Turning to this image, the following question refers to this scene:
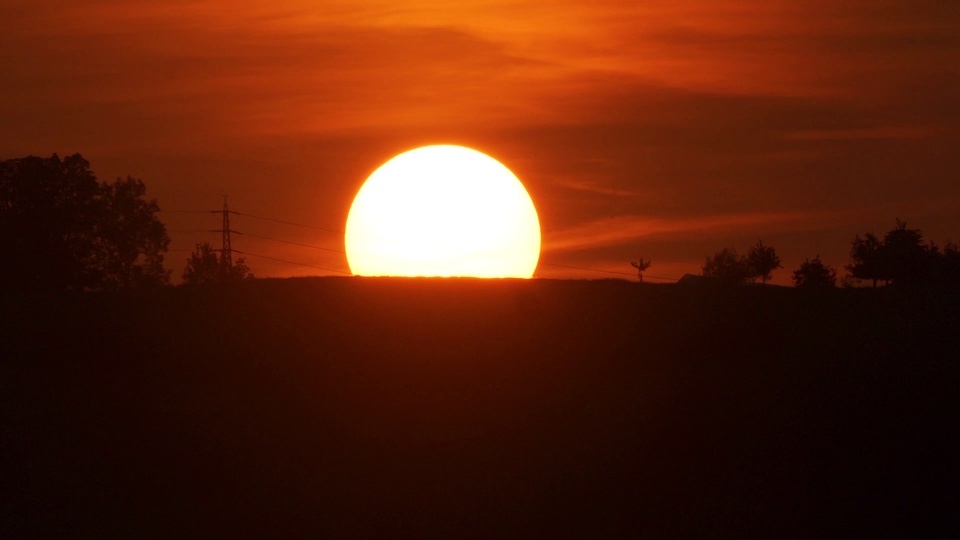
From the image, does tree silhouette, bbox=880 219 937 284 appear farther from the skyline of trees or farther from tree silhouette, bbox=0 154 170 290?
tree silhouette, bbox=0 154 170 290

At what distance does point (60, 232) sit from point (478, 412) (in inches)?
1529

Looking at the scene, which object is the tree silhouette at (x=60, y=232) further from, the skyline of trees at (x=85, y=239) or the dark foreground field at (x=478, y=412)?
the dark foreground field at (x=478, y=412)

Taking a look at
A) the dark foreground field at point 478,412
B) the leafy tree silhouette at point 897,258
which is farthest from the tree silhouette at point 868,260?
the dark foreground field at point 478,412

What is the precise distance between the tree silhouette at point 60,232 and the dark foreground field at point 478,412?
23193 millimetres

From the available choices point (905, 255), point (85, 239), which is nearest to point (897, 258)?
point (905, 255)

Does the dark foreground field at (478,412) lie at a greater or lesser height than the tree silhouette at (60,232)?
lesser

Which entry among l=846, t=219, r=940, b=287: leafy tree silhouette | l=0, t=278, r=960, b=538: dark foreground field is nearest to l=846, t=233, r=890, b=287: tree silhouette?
l=846, t=219, r=940, b=287: leafy tree silhouette

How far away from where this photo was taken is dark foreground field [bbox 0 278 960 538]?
31438 millimetres

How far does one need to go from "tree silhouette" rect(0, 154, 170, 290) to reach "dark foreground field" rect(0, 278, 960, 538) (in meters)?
23.2

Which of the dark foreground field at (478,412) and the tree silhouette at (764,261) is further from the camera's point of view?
the tree silhouette at (764,261)

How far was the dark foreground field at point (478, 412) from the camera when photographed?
31.4 metres

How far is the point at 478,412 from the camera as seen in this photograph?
117 ft

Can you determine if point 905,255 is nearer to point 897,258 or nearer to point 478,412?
point 897,258

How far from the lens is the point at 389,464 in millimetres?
33219
